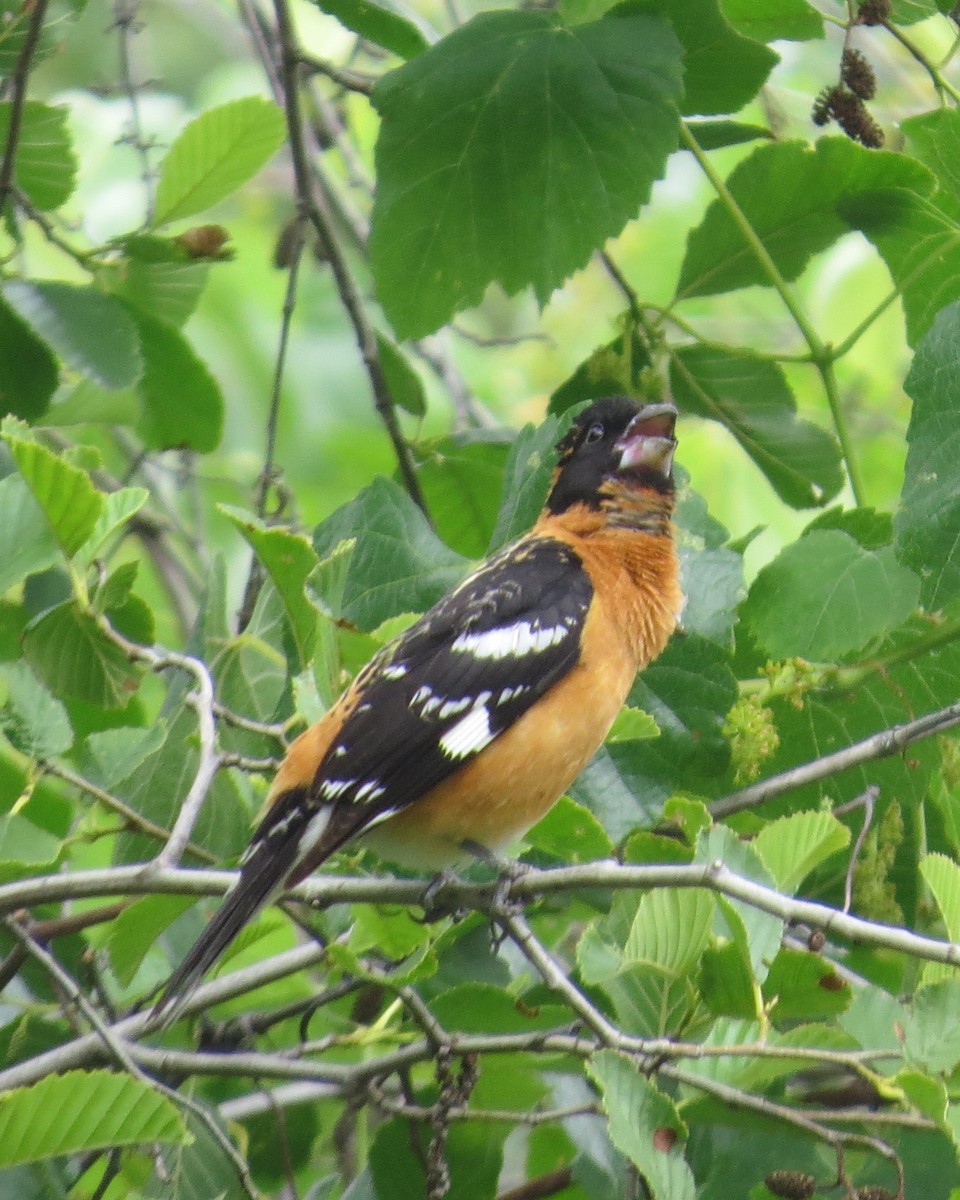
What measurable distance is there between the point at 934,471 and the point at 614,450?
951 millimetres

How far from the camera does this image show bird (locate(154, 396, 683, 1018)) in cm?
289

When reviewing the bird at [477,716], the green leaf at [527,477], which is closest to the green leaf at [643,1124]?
the bird at [477,716]

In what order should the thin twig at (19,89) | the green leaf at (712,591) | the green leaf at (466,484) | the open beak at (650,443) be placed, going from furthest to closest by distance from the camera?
the green leaf at (466,484) → the open beak at (650,443) → the thin twig at (19,89) → the green leaf at (712,591)

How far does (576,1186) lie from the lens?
318 centimetres

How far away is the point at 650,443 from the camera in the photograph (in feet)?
12.2

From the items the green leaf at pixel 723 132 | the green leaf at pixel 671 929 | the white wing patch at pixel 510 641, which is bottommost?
the green leaf at pixel 671 929

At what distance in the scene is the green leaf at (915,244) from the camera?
3521mm

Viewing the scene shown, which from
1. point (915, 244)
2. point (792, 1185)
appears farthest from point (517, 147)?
point (792, 1185)

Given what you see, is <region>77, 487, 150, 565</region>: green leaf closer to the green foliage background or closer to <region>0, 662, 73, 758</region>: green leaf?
the green foliage background

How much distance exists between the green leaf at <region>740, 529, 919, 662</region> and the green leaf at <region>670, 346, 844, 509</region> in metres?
0.62

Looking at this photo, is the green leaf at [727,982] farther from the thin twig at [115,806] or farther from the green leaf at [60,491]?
the green leaf at [60,491]

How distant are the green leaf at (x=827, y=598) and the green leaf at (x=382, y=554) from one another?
74cm

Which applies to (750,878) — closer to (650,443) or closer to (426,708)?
(426,708)

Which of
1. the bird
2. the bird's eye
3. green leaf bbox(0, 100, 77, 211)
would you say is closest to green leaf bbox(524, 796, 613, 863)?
the bird
